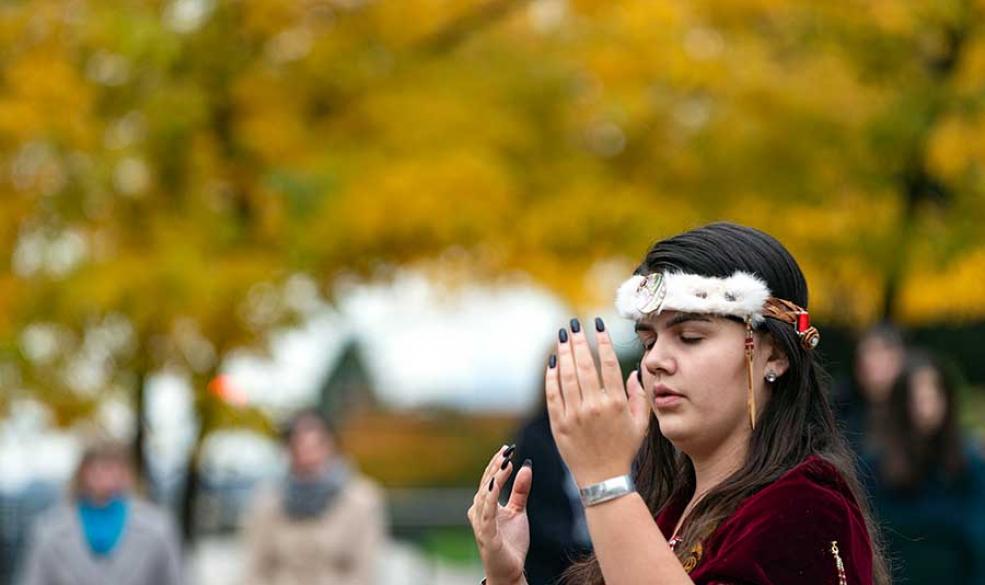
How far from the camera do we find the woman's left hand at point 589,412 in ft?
8.71

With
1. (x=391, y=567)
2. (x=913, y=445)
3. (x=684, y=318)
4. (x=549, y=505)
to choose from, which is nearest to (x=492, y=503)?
(x=684, y=318)

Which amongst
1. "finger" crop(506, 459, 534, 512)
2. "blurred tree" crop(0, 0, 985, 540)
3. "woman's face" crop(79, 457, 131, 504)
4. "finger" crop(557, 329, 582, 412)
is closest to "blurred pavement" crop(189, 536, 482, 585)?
"blurred tree" crop(0, 0, 985, 540)

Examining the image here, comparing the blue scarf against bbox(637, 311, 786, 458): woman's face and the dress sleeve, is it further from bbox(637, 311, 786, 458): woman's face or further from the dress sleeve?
the dress sleeve

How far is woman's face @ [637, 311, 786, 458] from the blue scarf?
5.13m

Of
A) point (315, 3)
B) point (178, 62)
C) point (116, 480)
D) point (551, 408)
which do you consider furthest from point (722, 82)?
point (551, 408)

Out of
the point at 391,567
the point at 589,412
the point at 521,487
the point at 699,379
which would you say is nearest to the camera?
the point at 589,412

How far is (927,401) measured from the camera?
7305 mm

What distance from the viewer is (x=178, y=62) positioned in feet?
35.6

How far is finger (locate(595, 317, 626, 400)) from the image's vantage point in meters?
2.66

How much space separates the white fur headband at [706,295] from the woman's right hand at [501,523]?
1.17 feet

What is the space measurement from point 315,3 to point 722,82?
2596mm

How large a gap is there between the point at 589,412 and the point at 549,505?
128 inches

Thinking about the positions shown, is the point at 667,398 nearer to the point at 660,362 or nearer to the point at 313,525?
the point at 660,362

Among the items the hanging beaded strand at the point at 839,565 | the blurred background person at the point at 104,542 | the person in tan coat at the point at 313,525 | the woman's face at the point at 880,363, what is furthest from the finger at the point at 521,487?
the person in tan coat at the point at 313,525
